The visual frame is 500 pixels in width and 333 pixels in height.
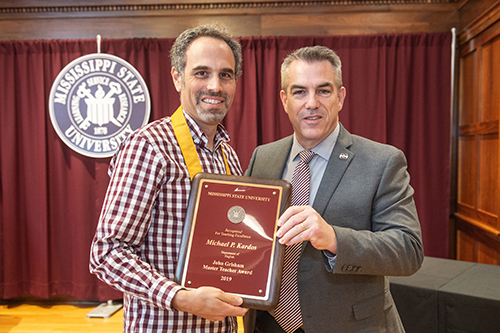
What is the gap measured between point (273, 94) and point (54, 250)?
2585 millimetres

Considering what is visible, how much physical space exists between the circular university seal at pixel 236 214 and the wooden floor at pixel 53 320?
2.41 meters

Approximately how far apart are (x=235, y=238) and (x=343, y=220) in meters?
0.44

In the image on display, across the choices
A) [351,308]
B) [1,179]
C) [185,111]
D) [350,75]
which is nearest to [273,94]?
[350,75]

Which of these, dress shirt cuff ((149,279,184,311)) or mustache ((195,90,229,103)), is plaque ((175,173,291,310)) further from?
mustache ((195,90,229,103))

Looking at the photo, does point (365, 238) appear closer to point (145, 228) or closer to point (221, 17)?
point (145, 228)

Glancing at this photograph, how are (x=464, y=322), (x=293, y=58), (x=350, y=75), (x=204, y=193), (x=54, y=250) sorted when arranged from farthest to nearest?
(x=54, y=250) → (x=350, y=75) → (x=464, y=322) → (x=293, y=58) → (x=204, y=193)

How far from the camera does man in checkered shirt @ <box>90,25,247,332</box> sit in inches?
41.6

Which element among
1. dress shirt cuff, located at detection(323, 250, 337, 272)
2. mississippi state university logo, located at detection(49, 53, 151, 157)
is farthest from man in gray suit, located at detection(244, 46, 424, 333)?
mississippi state university logo, located at detection(49, 53, 151, 157)

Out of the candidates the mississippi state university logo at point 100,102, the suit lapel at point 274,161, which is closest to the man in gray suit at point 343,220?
the suit lapel at point 274,161

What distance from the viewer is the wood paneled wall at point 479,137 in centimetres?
278

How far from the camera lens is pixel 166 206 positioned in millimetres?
1193

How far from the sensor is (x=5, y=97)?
11.6ft

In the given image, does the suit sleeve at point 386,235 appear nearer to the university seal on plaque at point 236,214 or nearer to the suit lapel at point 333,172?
the suit lapel at point 333,172

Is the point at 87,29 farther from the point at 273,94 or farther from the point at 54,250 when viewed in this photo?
the point at 54,250
